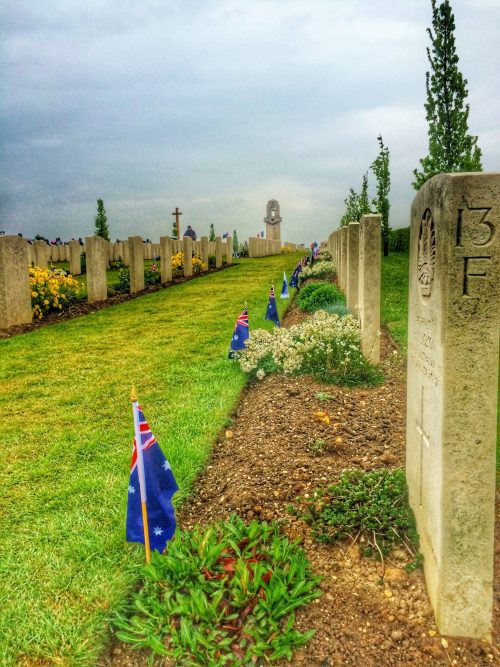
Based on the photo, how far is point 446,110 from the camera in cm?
1661

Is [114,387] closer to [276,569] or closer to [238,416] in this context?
[238,416]

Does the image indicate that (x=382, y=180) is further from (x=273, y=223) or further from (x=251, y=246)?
(x=273, y=223)

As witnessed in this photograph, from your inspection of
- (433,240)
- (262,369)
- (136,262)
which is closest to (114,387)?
(262,369)

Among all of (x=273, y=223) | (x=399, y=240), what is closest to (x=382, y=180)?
(x=399, y=240)

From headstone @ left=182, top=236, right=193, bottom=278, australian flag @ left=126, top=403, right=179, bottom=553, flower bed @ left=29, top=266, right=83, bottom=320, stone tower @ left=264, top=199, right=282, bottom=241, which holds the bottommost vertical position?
australian flag @ left=126, top=403, right=179, bottom=553

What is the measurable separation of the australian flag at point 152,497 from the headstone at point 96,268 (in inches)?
448

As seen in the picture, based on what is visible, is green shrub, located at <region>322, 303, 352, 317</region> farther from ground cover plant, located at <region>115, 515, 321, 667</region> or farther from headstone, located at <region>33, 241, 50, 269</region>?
headstone, located at <region>33, 241, 50, 269</region>

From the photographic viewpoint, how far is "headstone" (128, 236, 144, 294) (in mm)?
16406

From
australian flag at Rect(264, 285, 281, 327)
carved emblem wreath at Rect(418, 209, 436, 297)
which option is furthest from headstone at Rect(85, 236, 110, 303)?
carved emblem wreath at Rect(418, 209, 436, 297)

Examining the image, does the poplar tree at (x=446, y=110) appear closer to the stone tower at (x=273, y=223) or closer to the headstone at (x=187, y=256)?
the headstone at (x=187, y=256)

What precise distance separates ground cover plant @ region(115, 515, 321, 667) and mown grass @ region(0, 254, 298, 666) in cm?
22

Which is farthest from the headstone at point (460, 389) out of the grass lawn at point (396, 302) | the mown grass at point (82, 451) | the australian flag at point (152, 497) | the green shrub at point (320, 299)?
the green shrub at point (320, 299)

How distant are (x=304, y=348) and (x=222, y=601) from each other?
4.17m

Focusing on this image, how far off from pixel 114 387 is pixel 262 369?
1752mm
